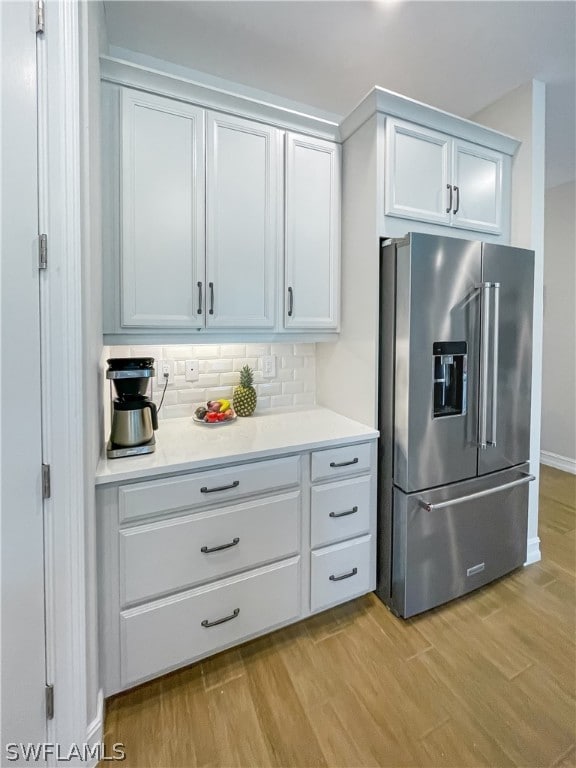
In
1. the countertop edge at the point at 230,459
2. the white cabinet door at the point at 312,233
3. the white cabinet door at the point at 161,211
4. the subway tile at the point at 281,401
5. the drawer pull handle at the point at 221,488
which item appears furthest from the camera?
the subway tile at the point at 281,401

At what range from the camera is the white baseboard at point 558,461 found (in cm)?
364

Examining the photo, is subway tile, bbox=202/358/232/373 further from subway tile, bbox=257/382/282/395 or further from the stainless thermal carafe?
the stainless thermal carafe

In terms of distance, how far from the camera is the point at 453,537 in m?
1.82

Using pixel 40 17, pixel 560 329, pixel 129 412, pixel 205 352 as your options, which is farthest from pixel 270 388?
pixel 560 329

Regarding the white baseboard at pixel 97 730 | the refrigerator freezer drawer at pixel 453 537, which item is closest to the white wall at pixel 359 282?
the refrigerator freezer drawer at pixel 453 537

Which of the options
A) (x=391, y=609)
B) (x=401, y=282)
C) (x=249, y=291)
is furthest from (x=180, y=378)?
(x=391, y=609)

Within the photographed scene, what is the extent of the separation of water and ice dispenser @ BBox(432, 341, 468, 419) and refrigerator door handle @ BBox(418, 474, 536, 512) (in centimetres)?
43

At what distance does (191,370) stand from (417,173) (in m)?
1.65

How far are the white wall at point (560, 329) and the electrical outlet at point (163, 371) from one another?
3.98 meters

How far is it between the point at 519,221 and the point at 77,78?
2344mm

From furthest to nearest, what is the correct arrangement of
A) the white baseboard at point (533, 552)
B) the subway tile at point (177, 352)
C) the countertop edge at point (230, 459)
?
the white baseboard at point (533, 552), the subway tile at point (177, 352), the countertop edge at point (230, 459)

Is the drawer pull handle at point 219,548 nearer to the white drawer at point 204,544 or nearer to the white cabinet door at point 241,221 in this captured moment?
the white drawer at point 204,544

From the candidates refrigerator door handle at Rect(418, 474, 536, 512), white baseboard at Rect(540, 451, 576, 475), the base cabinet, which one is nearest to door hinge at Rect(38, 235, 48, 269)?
the base cabinet

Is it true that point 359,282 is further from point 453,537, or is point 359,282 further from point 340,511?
point 453,537
